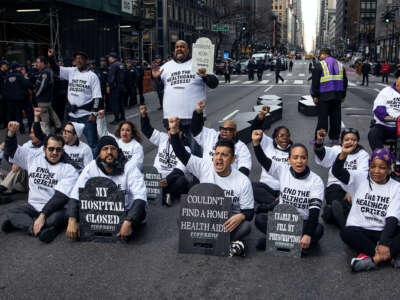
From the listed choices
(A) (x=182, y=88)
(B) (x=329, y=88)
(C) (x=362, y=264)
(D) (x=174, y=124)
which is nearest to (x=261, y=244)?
(C) (x=362, y=264)

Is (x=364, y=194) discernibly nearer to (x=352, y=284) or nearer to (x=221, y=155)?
(x=352, y=284)

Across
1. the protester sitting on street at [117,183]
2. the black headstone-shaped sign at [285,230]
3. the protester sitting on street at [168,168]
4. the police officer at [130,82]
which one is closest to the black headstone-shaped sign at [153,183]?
the protester sitting on street at [168,168]

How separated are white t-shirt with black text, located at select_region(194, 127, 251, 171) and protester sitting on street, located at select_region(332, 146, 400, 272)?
1771 mm

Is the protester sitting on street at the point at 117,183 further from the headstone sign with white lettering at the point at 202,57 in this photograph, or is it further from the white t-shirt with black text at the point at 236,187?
the headstone sign with white lettering at the point at 202,57

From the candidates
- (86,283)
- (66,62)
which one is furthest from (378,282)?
(66,62)

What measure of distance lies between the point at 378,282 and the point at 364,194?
87 centimetres

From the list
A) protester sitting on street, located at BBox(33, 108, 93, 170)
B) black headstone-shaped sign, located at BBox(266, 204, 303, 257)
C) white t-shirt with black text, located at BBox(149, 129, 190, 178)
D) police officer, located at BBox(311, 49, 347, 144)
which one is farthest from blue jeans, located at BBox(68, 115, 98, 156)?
police officer, located at BBox(311, 49, 347, 144)

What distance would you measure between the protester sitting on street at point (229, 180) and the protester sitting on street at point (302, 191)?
27cm

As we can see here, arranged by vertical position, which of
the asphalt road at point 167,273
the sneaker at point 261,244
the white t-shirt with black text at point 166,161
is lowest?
the asphalt road at point 167,273

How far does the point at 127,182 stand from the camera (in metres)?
4.92

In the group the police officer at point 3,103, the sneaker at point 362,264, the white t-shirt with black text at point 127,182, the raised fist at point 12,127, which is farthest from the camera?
the police officer at point 3,103

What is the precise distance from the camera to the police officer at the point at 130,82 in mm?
16112

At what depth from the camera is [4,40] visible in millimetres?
20422

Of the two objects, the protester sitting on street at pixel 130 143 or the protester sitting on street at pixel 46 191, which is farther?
the protester sitting on street at pixel 130 143
